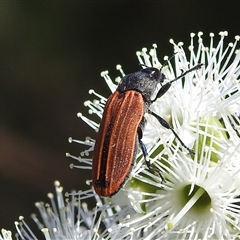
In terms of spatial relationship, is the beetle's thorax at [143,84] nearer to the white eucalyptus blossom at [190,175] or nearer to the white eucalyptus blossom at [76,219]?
the white eucalyptus blossom at [190,175]

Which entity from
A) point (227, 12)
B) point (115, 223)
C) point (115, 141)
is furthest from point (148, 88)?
point (227, 12)

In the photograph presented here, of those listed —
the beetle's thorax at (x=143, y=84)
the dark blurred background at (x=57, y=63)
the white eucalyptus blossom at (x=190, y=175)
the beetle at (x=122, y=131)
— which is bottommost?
the white eucalyptus blossom at (x=190, y=175)

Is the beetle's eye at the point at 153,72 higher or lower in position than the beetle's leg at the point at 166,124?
higher

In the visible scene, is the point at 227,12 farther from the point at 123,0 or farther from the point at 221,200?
the point at 221,200

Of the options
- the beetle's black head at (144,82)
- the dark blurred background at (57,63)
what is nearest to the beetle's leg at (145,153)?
the beetle's black head at (144,82)

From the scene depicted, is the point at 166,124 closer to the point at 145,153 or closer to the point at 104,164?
the point at 145,153

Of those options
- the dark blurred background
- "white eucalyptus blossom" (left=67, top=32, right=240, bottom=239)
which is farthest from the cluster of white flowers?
the dark blurred background

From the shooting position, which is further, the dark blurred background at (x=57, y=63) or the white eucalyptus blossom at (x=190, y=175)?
the dark blurred background at (x=57, y=63)

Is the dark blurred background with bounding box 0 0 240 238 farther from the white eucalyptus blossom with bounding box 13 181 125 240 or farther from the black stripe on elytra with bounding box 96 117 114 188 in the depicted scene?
the black stripe on elytra with bounding box 96 117 114 188

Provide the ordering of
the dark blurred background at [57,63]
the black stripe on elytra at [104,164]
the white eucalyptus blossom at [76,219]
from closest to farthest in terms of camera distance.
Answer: the black stripe on elytra at [104,164], the white eucalyptus blossom at [76,219], the dark blurred background at [57,63]
